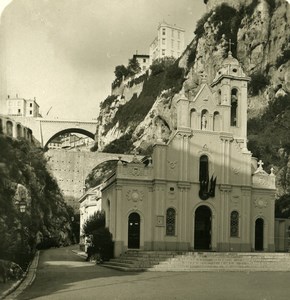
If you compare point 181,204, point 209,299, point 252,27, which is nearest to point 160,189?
point 181,204

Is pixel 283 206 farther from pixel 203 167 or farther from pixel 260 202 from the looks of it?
pixel 203 167

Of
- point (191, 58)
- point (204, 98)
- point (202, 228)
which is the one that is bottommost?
point (202, 228)

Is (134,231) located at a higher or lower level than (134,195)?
lower

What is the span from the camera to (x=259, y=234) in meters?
34.2

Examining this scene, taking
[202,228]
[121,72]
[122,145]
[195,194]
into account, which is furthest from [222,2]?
[202,228]

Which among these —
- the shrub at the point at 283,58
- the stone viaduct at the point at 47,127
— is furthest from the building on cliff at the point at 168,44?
the shrub at the point at 283,58

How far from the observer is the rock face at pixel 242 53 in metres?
67.1

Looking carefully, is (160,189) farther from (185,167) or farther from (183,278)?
(183,278)

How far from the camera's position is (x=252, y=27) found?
73062 mm

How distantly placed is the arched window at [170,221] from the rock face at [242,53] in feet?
116

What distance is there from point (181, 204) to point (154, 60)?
8618cm

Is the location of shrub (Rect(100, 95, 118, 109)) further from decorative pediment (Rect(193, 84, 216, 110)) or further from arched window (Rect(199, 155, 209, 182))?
arched window (Rect(199, 155, 209, 182))

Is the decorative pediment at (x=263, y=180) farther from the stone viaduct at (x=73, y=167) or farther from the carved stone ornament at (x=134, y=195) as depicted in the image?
the stone viaduct at (x=73, y=167)

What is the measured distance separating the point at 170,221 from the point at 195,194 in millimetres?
2407
